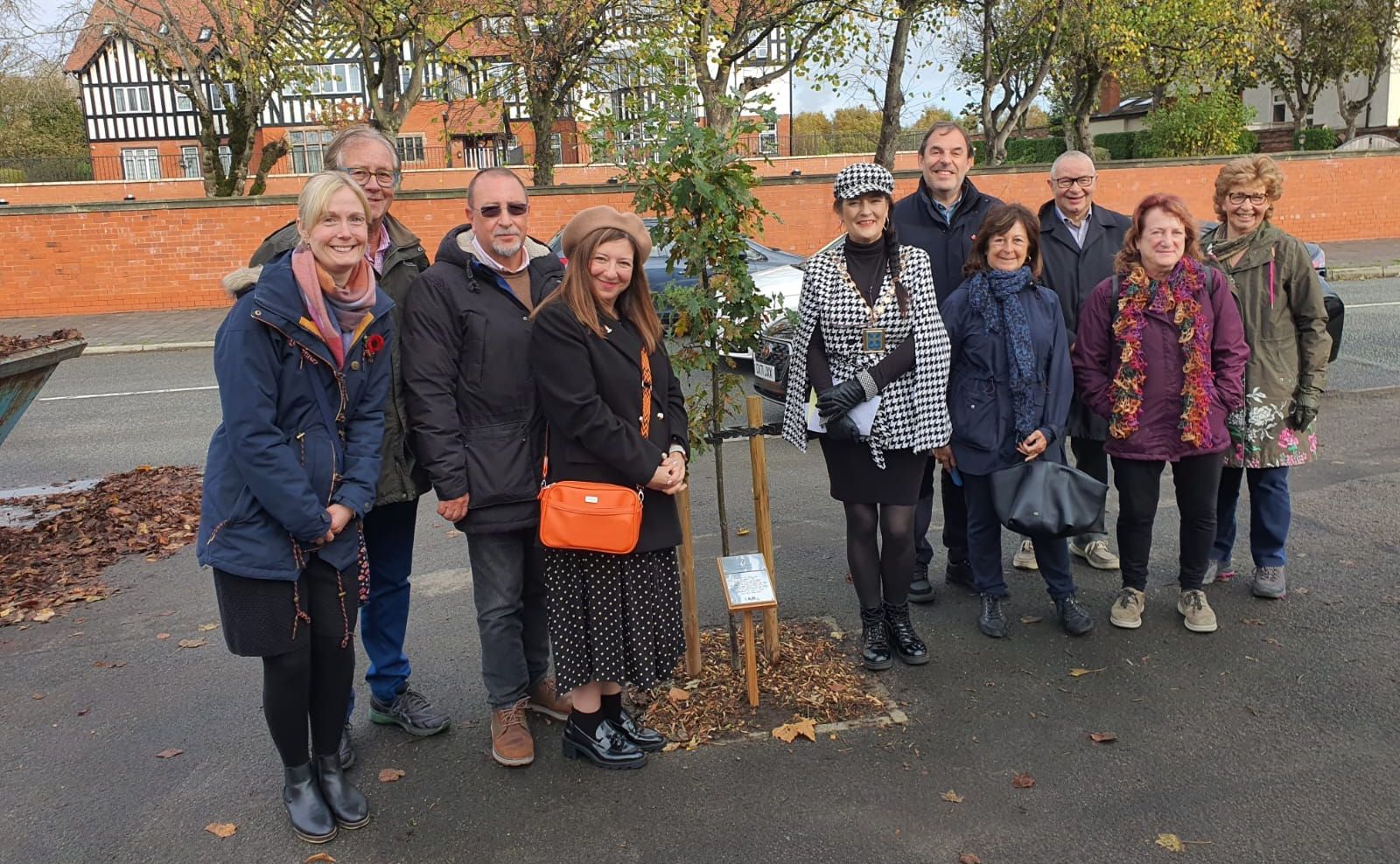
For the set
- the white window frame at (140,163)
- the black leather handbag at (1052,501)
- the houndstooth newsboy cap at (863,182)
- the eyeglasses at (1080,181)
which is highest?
the white window frame at (140,163)

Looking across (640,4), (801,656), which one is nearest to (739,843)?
(801,656)

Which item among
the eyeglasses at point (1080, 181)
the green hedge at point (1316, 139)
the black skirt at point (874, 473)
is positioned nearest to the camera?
the black skirt at point (874, 473)

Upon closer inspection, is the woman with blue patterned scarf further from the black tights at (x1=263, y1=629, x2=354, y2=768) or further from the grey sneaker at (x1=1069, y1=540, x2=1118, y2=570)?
the black tights at (x1=263, y1=629, x2=354, y2=768)

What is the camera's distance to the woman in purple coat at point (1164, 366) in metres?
4.17

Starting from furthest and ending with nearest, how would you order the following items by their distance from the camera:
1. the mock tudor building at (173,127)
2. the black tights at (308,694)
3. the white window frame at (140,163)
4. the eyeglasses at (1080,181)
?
the white window frame at (140,163)
the mock tudor building at (173,127)
the eyeglasses at (1080,181)
the black tights at (308,694)

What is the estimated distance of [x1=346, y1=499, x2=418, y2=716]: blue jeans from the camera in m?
3.65

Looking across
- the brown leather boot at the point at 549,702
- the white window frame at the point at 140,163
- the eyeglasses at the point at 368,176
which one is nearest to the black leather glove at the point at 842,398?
the brown leather boot at the point at 549,702

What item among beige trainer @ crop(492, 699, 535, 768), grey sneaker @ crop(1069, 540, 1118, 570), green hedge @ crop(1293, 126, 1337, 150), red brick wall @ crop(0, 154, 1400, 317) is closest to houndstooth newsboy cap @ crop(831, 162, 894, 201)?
beige trainer @ crop(492, 699, 535, 768)

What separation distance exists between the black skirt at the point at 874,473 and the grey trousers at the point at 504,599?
Result: 1264mm

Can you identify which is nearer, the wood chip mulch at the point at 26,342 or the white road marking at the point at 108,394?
the wood chip mulch at the point at 26,342

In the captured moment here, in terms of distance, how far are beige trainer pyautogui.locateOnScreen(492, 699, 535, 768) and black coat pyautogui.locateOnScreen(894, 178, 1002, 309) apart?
2617 millimetres

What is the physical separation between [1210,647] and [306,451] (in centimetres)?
370

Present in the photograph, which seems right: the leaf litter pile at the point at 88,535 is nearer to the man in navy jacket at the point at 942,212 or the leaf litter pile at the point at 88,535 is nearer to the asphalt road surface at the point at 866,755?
the asphalt road surface at the point at 866,755

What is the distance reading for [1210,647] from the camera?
14.1ft
